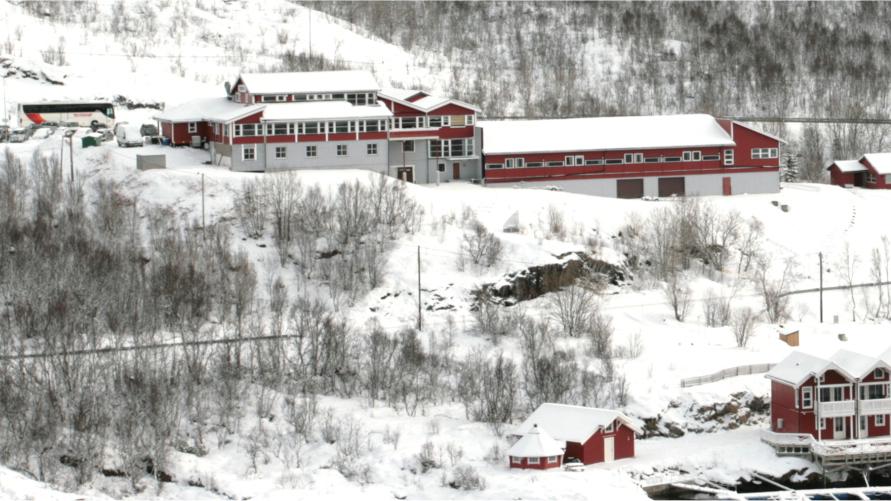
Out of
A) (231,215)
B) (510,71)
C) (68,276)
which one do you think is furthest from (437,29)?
(68,276)

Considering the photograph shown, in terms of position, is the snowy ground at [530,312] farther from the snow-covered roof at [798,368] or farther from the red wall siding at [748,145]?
the snow-covered roof at [798,368]

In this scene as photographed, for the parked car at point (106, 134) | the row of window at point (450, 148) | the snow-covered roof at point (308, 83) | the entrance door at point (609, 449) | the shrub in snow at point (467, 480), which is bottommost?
the shrub in snow at point (467, 480)

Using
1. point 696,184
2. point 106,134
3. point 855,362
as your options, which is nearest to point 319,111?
point 106,134

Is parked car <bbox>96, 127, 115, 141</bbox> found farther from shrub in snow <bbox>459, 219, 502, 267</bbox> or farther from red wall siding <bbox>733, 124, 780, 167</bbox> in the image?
red wall siding <bbox>733, 124, 780, 167</bbox>

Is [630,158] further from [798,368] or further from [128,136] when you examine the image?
[798,368]

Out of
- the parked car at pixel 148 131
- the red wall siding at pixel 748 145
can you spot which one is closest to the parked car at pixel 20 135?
the parked car at pixel 148 131

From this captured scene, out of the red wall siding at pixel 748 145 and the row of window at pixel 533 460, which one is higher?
the red wall siding at pixel 748 145

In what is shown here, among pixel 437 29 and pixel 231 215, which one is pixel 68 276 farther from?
pixel 437 29
